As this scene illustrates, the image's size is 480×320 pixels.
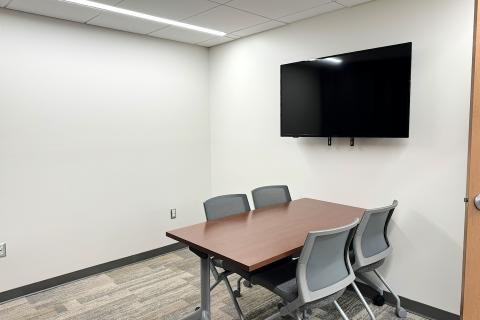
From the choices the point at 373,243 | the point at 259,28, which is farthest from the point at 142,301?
the point at 259,28

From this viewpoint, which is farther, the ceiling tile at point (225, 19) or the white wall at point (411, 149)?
the ceiling tile at point (225, 19)

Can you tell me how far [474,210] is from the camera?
171 centimetres

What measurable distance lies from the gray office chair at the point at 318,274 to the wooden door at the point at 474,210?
59 centimetres

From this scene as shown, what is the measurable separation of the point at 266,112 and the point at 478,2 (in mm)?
2463

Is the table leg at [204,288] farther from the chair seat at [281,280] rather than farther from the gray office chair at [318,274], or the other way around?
the gray office chair at [318,274]

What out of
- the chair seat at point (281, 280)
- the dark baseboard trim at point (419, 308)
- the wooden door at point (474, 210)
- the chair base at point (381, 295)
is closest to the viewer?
the wooden door at point (474, 210)

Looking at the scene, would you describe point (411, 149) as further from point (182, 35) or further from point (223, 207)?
point (182, 35)

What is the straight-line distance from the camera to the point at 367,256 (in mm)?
2598

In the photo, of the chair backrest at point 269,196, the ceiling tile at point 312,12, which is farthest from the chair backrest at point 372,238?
the ceiling tile at point 312,12

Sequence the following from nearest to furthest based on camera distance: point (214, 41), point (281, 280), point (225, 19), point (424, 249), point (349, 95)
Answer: point (281, 280), point (424, 249), point (349, 95), point (225, 19), point (214, 41)

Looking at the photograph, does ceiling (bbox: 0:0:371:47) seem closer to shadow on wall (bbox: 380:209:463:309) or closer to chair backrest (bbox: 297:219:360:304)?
shadow on wall (bbox: 380:209:463:309)

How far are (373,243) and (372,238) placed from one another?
43 millimetres

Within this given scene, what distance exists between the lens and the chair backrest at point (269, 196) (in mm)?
3381

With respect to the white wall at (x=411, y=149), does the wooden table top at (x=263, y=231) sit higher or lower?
lower
